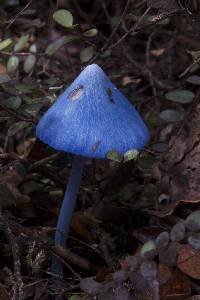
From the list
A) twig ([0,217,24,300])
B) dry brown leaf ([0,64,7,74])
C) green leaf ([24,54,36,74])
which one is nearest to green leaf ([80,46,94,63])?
green leaf ([24,54,36,74])

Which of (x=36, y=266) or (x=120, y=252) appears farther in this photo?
(x=120, y=252)

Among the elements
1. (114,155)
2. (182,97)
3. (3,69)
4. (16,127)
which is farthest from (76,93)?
(3,69)

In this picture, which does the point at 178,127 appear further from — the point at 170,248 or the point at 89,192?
the point at 170,248

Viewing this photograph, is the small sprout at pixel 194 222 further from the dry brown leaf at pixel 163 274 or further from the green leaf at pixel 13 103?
the green leaf at pixel 13 103

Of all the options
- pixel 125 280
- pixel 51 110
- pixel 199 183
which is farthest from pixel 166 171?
pixel 125 280

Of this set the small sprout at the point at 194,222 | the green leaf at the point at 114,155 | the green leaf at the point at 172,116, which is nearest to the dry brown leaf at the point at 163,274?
the small sprout at the point at 194,222

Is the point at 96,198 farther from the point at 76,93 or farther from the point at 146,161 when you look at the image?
the point at 76,93

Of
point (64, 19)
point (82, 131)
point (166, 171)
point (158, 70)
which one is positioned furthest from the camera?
point (158, 70)

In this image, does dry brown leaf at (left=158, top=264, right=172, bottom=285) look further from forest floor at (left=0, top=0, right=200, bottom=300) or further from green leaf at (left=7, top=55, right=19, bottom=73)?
green leaf at (left=7, top=55, right=19, bottom=73)
